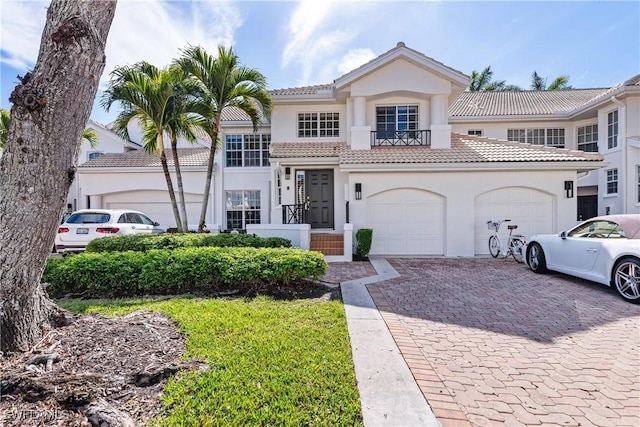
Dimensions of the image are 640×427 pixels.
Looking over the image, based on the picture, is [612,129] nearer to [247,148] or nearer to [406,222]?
[406,222]

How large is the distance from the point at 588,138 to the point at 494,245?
10.6m

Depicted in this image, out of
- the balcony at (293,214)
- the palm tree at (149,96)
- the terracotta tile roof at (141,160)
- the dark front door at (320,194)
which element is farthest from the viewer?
the terracotta tile roof at (141,160)

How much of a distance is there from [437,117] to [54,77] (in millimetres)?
13009

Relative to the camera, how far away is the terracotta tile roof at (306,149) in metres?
13.0

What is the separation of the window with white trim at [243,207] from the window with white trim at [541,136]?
47.0 feet

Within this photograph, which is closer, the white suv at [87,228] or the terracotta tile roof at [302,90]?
the white suv at [87,228]

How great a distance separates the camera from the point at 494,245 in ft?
37.3

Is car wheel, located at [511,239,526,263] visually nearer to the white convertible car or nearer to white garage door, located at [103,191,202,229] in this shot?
the white convertible car

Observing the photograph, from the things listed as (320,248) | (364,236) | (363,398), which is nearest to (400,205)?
(364,236)

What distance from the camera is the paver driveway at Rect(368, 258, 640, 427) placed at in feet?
9.61

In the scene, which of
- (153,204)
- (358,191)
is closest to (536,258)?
(358,191)

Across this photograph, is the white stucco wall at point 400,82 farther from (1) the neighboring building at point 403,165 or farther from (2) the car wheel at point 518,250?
(2) the car wheel at point 518,250

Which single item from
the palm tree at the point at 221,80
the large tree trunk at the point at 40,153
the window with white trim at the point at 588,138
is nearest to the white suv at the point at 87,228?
the palm tree at the point at 221,80

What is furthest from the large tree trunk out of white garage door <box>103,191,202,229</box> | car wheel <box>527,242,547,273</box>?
white garage door <box>103,191,202,229</box>
